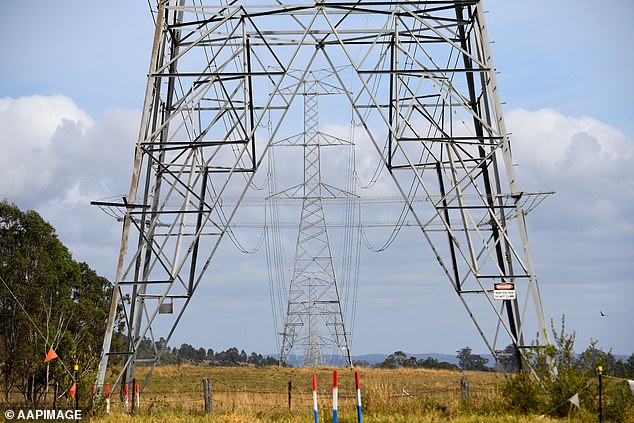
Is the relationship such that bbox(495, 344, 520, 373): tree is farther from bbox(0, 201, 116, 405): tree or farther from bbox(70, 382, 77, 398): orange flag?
bbox(0, 201, 116, 405): tree

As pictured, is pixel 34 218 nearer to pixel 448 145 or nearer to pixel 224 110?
pixel 224 110

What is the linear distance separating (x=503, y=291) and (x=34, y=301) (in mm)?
28328

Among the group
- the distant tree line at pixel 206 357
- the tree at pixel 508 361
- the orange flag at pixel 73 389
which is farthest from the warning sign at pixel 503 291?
the distant tree line at pixel 206 357

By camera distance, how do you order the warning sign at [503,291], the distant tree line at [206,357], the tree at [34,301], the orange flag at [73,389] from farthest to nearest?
the distant tree line at [206,357] < the tree at [34,301] < the warning sign at [503,291] < the orange flag at [73,389]

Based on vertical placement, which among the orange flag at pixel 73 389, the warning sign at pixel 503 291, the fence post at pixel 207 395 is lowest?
the fence post at pixel 207 395

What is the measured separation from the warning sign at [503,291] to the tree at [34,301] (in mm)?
24528

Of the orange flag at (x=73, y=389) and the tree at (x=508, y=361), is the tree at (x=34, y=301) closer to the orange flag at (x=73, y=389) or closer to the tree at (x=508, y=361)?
the orange flag at (x=73, y=389)

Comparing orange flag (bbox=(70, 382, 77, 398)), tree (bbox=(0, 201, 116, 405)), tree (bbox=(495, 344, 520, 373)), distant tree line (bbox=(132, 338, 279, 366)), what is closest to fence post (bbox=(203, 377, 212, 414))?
orange flag (bbox=(70, 382, 77, 398))

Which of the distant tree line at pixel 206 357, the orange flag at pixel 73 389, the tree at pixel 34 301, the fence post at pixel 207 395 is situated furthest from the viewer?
the distant tree line at pixel 206 357

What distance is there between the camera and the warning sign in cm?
2005

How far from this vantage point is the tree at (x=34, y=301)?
39094 millimetres

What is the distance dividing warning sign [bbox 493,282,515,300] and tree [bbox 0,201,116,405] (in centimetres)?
2453

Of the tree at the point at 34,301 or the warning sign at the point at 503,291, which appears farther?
the tree at the point at 34,301

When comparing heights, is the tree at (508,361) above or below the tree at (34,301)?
below
